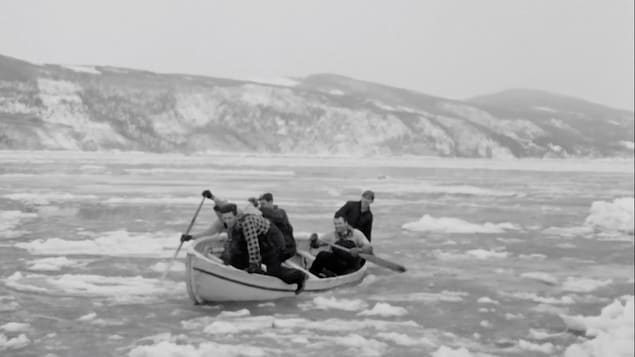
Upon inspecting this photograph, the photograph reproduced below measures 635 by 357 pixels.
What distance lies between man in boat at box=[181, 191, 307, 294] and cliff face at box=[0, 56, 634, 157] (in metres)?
89.2

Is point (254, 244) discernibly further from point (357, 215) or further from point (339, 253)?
point (357, 215)

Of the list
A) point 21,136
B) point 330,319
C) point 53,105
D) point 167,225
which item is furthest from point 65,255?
point 53,105

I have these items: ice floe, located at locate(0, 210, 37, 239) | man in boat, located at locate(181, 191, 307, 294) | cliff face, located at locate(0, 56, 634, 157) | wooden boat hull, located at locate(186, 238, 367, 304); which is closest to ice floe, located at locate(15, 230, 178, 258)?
ice floe, located at locate(0, 210, 37, 239)

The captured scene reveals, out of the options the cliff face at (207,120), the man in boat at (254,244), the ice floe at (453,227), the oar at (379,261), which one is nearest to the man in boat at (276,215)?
the man in boat at (254,244)

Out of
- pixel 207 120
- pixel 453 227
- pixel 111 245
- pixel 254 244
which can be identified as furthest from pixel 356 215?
pixel 207 120

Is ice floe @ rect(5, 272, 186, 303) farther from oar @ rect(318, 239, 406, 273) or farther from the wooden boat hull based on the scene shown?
oar @ rect(318, 239, 406, 273)

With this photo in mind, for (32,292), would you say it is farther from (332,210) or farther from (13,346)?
(332,210)

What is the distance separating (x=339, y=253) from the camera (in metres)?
12.0

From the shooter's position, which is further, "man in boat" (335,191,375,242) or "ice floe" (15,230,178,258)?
"ice floe" (15,230,178,258)

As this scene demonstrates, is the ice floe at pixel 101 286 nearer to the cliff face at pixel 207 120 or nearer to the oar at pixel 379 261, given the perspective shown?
the oar at pixel 379 261

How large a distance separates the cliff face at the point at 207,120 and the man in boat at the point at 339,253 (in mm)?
87805

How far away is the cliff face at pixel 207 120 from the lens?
108062 mm

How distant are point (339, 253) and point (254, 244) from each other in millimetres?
2610

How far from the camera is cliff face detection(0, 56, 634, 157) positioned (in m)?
108
